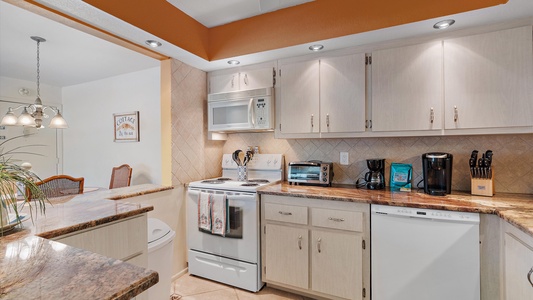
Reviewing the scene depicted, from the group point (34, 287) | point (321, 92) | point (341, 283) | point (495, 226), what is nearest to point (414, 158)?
point (495, 226)

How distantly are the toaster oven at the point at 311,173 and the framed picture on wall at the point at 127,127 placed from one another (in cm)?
260

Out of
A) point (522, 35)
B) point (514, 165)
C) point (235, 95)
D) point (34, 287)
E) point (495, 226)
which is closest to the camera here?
point (34, 287)

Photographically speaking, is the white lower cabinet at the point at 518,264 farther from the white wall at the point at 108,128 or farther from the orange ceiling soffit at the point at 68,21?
the white wall at the point at 108,128

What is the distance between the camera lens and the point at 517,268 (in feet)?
4.34

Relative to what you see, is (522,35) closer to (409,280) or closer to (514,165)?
(514,165)

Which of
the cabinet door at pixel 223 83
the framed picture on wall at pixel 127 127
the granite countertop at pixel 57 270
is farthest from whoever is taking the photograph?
the framed picture on wall at pixel 127 127

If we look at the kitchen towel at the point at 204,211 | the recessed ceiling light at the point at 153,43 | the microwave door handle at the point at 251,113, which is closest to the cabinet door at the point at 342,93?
the microwave door handle at the point at 251,113

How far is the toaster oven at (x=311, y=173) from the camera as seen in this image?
2.31m

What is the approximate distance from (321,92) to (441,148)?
3.73 ft

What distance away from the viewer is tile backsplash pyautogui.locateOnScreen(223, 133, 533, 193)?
1907mm

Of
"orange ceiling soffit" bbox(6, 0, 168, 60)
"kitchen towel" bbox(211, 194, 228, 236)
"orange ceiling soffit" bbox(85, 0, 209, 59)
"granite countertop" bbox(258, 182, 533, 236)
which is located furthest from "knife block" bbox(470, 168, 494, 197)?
"orange ceiling soffit" bbox(6, 0, 168, 60)

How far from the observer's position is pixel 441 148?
2.12m

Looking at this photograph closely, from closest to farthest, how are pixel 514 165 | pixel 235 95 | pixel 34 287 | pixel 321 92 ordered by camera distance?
1. pixel 34 287
2. pixel 514 165
3. pixel 321 92
4. pixel 235 95

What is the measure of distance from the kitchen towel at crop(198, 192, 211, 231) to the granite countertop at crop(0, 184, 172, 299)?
1.22m
